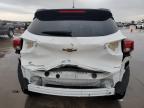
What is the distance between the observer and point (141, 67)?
31.0ft

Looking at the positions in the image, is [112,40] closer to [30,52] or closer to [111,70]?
[111,70]

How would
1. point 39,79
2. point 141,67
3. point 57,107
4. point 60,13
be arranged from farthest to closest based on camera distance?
point 141,67 < point 57,107 < point 60,13 < point 39,79

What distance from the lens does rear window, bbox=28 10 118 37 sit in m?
4.59

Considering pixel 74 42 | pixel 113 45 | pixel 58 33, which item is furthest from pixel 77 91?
pixel 58 33

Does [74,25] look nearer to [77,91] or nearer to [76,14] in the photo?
[76,14]

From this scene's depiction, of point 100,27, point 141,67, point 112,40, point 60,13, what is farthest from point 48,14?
point 141,67

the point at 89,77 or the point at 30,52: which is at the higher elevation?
the point at 30,52

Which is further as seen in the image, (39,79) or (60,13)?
(60,13)

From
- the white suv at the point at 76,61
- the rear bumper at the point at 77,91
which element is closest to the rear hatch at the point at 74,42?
the white suv at the point at 76,61

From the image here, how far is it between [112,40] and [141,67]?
17.7ft

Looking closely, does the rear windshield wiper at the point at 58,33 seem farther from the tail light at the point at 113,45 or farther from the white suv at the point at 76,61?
the tail light at the point at 113,45

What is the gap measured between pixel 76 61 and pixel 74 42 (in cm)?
29

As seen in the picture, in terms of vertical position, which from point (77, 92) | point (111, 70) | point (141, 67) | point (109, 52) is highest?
point (109, 52)

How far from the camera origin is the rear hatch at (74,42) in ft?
14.1
